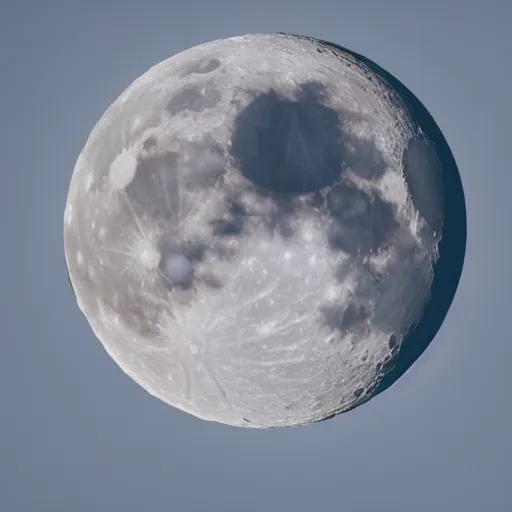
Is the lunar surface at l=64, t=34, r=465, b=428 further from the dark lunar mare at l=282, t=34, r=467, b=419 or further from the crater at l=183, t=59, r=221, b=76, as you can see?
the dark lunar mare at l=282, t=34, r=467, b=419

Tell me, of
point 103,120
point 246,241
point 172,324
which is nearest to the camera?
point 246,241

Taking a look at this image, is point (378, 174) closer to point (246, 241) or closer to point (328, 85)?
point (328, 85)

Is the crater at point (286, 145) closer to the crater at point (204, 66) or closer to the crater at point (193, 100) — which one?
the crater at point (193, 100)

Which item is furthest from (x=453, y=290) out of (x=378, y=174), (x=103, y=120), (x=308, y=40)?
(x=103, y=120)

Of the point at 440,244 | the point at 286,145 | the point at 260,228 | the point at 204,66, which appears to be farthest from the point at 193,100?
the point at 440,244

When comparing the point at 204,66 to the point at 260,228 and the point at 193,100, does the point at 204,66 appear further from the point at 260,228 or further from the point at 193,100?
the point at 260,228

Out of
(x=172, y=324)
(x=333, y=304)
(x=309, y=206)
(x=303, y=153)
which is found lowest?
(x=172, y=324)
